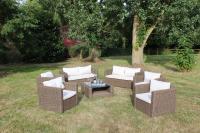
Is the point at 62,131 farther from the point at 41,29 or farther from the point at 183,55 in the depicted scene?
the point at 41,29

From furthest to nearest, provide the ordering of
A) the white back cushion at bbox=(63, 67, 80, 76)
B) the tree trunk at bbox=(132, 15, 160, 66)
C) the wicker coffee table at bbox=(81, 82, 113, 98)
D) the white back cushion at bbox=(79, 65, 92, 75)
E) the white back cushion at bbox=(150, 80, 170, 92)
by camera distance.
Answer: the tree trunk at bbox=(132, 15, 160, 66) < the white back cushion at bbox=(79, 65, 92, 75) < the white back cushion at bbox=(63, 67, 80, 76) < the wicker coffee table at bbox=(81, 82, 113, 98) < the white back cushion at bbox=(150, 80, 170, 92)

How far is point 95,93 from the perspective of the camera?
10.7m

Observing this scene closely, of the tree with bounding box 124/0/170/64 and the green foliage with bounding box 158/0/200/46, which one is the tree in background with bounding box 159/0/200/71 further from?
the tree with bounding box 124/0/170/64

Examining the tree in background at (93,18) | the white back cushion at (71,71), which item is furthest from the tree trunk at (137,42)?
the white back cushion at (71,71)

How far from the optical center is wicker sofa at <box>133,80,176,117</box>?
27.6ft

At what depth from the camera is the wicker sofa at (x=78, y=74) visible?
1293 centimetres

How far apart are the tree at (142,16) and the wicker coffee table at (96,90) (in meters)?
6.63

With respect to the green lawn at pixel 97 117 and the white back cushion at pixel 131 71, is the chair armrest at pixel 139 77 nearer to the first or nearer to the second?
the green lawn at pixel 97 117

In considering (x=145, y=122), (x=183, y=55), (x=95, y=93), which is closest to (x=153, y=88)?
(x=145, y=122)

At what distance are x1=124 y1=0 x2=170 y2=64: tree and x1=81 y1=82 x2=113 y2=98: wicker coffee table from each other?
261 inches

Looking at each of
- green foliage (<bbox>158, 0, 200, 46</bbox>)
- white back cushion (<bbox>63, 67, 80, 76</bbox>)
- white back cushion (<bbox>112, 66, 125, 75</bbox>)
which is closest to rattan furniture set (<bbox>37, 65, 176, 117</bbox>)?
white back cushion (<bbox>112, 66, 125, 75</bbox>)

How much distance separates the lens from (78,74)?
44.4 feet

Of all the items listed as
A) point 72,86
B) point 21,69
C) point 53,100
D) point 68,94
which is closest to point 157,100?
point 68,94

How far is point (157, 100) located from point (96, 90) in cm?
316
